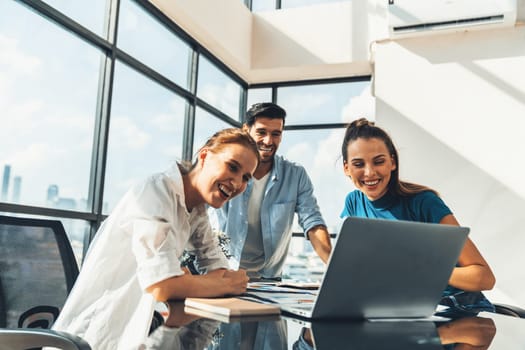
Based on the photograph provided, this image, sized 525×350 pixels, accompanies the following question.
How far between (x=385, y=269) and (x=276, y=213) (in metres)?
1.42

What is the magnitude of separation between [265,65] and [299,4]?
0.73 metres

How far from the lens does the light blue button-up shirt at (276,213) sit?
7.29 ft

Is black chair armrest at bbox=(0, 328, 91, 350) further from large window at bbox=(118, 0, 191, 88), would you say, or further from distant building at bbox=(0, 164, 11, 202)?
large window at bbox=(118, 0, 191, 88)

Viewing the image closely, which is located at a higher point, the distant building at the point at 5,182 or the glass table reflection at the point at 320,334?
the distant building at the point at 5,182

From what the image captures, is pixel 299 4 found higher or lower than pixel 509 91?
higher

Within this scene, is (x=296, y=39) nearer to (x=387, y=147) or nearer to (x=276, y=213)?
(x=276, y=213)

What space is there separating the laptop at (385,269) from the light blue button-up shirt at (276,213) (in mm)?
1226

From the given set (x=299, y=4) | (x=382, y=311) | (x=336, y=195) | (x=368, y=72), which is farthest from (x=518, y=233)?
(x=382, y=311)

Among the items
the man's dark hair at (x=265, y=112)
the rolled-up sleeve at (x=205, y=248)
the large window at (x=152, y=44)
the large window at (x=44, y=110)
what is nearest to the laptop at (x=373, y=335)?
the rolled-up sleeve at (x=205, y=248)

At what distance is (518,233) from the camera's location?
3.83m

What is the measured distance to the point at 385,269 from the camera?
88 cm

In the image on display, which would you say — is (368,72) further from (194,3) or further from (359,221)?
(359,221)

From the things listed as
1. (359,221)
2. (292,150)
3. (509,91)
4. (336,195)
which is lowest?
(359,221)

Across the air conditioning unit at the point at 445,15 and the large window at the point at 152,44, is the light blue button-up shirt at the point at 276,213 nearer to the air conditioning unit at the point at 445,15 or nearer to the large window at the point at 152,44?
the large window at the point at 152,44
